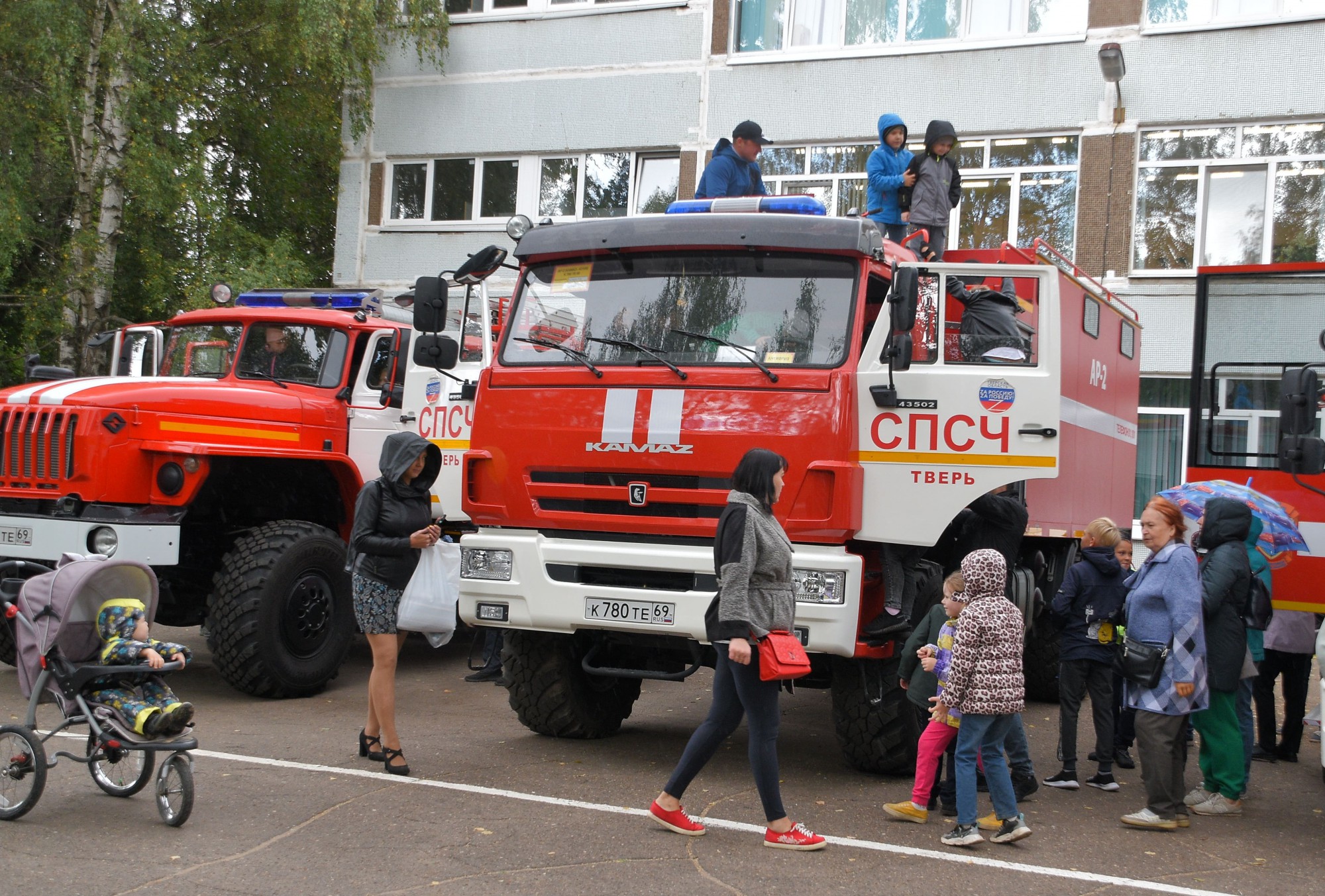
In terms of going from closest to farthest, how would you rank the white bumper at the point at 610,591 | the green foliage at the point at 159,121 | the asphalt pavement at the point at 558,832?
the asphalt pavement at the point at 558,832
the white bumper at the point at 610,591
the green foliage at the point at 159,121

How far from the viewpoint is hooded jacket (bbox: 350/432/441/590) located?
7.00m

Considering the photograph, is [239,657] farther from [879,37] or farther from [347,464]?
[879,37]

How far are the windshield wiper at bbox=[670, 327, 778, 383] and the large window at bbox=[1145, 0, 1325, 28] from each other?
12.6m

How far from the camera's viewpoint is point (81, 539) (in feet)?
28.5

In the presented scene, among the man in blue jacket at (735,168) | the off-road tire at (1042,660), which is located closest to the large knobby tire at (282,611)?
the man in blue jacket at (735,168)

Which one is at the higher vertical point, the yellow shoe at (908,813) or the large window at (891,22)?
the large window at (891,22)

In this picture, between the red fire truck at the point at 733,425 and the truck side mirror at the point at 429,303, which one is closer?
the red fire truck at the point at 733,425

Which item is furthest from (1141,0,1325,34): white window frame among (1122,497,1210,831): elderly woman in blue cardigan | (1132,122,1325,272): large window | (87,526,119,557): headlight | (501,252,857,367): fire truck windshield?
(87,526,119,557): headlight

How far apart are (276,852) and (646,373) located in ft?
9.93

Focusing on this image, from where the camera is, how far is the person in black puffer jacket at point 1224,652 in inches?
271

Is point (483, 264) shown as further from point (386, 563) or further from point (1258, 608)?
point (1258, 608)

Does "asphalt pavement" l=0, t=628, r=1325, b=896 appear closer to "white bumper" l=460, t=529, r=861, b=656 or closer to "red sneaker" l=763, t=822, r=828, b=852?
"red sneaker" l=763, t=822, r=828, b=852

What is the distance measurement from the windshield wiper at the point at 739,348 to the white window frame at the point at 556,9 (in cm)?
1364

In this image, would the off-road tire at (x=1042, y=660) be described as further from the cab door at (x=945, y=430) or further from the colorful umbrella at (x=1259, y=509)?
the cab door at (x=945, y=430)
